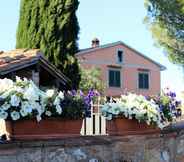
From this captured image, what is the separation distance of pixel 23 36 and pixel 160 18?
5.30 m

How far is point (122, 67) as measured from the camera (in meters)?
33.9

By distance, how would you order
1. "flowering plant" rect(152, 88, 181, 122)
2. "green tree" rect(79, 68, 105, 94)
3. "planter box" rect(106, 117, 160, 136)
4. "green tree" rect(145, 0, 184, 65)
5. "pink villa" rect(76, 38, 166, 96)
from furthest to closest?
"pink villa" rect(76, 38, 166, 96), "green tree" rect(79, 68, 105, 94), "green tree" rect(145, 0, 184, 65), "flowering plant" rect(152, 88, 181, 122), "planter box" rect(106, 117, 160, 136)

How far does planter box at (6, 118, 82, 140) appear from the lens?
346 centimetres

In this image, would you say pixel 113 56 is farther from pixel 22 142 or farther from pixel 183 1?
pixel 22 142

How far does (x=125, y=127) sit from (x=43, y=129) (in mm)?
979

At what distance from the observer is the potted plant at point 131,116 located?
165 inches

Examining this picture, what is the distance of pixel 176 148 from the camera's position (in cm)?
467

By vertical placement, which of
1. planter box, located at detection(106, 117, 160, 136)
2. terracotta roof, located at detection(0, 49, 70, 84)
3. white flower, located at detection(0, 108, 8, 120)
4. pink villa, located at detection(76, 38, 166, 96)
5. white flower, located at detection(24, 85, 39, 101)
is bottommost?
planter box, located at detection(106, 117, 160, 136)

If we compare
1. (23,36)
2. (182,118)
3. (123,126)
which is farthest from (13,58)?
(123,126)

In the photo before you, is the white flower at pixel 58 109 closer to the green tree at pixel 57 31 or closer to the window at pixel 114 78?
the green tree at pixel 57 31

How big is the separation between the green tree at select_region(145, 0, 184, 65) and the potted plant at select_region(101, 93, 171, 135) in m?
Answer: 12.1

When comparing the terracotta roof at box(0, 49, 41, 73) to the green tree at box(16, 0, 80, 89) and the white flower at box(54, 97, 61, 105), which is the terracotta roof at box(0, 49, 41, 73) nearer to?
the green tree at box(16, 0, 80, 89)

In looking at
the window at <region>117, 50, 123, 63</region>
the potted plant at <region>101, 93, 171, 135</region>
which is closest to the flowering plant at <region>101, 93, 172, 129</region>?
the potted plant at <region>101, 93, 171, 135</region>

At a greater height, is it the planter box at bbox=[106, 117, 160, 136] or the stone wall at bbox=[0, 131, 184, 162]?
the planter box at bbox=[106, 117, 160, 136]
